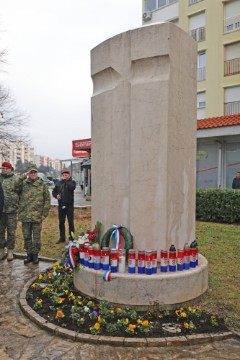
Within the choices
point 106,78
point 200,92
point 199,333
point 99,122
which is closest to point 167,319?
point 199,333

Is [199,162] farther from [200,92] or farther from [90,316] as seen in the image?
[200,92]

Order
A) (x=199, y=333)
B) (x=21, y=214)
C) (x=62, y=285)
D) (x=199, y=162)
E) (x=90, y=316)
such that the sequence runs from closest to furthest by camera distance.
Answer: (x=199, y=333) → (x=90, y=316) → (x=62, y=285) → (x=21, y=214) → (x=199, y=162)

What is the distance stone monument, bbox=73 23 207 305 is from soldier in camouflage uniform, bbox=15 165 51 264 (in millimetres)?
1922

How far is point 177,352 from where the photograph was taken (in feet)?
10.5

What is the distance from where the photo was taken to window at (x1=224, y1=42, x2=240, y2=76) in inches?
904

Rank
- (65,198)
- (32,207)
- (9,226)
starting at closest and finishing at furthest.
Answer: (32,207) < (9,226) < (65,198)

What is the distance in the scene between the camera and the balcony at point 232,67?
75.2 ft

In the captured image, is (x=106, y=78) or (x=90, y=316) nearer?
(x=90, y=316)

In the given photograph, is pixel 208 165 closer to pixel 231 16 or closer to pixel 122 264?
pixel 122 264

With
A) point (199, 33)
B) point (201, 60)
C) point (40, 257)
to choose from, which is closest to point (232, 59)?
point (201, 60)

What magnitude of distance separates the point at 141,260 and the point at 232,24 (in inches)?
927

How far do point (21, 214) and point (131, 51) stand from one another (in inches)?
140

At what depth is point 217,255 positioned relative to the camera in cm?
677

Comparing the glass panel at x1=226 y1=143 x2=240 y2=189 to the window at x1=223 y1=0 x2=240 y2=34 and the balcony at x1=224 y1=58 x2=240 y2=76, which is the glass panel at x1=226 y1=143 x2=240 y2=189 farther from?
the window at x1=223 y1=0 x2=240 y2=34
